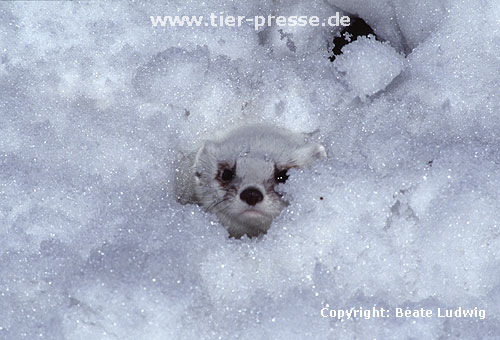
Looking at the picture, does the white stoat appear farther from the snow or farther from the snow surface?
the snow

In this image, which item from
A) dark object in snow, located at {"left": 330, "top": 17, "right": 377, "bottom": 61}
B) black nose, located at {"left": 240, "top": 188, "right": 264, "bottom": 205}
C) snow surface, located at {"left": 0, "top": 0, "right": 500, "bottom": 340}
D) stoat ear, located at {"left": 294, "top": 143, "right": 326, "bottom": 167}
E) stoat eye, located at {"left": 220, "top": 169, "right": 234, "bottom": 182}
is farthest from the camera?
dark object in snow, located at {"left": 330, "top": 17, "right": 377, "bottom": 61}

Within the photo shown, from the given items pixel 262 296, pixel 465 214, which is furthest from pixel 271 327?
pixel 465 214

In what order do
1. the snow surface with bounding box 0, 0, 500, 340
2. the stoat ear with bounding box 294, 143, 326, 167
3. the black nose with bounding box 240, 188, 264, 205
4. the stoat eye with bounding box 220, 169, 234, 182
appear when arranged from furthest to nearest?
the stoat eye with bounding box 220, 169, 234, 182 → the stoat ear with bounding box 294, 143, 326, 167 → the black nose with bounding box 240, 188, 264, 205 → the snow surface with bounding box 0, 0, 500, 340

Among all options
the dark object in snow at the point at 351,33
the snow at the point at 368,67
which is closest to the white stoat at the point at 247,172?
the snow at the point at 368,67

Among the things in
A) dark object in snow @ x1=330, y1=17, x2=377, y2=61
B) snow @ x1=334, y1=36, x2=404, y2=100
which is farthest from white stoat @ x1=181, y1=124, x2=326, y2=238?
dark object in snow @ x1=330, y1=17, x2=377, y2=61

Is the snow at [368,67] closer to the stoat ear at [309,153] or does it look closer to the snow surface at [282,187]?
the snow surface at [282,187]

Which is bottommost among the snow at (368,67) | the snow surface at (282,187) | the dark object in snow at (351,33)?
the snow surface at (282,187)

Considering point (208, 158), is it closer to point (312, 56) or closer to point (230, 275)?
point (312, 56)

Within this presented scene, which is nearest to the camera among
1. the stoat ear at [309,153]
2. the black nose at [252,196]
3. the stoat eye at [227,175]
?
the black nose at [252,196]
